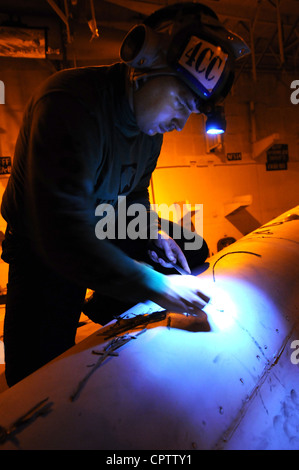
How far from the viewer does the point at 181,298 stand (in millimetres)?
937

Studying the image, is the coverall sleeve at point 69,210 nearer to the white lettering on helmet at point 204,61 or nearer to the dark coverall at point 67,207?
the dark coverall at point 67,207

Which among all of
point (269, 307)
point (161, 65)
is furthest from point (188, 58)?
point (269, 307)

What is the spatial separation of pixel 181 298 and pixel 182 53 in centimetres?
83

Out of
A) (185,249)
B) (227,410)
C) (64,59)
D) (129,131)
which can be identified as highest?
(64,59)

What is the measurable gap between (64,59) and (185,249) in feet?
10.0

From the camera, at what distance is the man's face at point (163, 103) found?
104cm

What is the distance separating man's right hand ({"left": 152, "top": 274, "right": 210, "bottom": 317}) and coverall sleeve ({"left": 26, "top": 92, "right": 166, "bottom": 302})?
0.03 m

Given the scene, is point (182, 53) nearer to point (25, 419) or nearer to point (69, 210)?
point (69, 210)

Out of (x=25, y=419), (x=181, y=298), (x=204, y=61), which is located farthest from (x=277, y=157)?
(x=25, y=419)

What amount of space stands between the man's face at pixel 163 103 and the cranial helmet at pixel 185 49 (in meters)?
0.03

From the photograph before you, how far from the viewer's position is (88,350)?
3.24 ft

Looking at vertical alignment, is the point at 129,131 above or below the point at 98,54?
below
